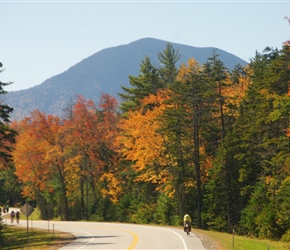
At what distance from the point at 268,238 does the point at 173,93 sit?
61.8 ft

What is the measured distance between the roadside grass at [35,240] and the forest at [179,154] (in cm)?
628

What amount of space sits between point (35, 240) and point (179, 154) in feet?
69.0

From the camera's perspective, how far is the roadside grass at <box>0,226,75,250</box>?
34.7 m

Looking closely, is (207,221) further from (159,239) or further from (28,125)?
(28,125)

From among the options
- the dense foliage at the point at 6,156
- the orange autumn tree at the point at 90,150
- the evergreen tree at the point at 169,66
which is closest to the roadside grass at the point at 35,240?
the dense foliage at the point at 6,156

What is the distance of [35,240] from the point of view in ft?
131

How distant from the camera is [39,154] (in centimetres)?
6831

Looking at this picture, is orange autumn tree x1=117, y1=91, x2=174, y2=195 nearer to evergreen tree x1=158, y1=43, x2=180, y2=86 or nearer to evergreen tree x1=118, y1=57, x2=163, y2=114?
evergreen tree x1=118, y1=57, x2=163, y2=114

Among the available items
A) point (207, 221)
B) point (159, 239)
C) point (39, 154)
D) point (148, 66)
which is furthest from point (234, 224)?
point (148, 66)

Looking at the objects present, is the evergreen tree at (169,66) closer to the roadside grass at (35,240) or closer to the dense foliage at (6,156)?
the dense foliage at (6,156)

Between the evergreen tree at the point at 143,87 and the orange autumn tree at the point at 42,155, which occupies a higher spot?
the evergreen tree at the point at 143,87

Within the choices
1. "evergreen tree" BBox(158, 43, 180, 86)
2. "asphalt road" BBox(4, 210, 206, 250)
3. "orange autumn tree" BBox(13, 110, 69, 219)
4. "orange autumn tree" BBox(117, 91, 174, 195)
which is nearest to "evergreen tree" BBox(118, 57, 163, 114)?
"evergreen tree" BBox(158, 43, 180, 86)

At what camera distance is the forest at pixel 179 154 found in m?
44.0

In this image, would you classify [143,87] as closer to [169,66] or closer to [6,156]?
[169,66]
